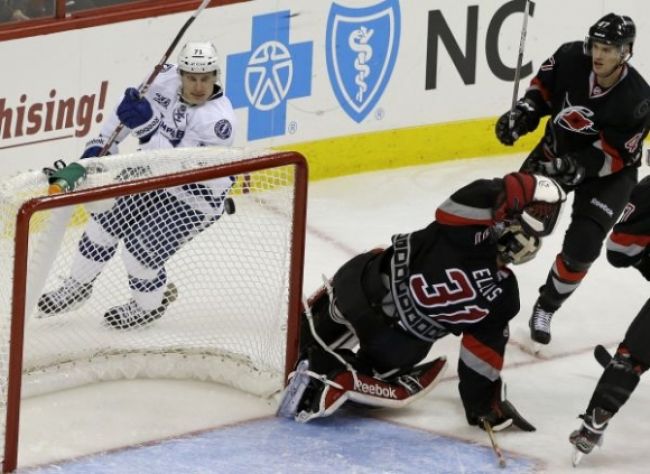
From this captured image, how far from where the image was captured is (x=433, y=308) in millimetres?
5227

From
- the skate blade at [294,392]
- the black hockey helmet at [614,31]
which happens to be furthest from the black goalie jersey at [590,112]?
the skate blade at [294,392]

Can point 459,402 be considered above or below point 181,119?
below

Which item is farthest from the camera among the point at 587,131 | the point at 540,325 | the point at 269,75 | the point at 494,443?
the point at 269,75

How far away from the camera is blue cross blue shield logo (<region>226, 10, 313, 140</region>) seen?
7.07 metres

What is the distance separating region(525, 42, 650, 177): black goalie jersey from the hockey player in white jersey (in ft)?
3.39

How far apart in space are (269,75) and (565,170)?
1.74 meters

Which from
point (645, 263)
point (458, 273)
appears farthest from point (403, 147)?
point (458, 273)

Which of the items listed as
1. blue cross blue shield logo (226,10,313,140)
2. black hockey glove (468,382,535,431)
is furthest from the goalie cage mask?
blue cross blue shield logo (226,10,313,140)

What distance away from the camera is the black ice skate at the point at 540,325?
603 cm

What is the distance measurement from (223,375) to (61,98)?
1577 mm

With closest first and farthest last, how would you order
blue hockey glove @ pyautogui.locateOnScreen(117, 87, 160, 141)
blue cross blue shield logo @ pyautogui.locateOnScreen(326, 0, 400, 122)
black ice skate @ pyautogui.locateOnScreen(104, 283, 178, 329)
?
black ice skate @ pyautogui.locateOnScreen(104, 283, 178, 329) → blue hockey glove @ pyautogui.locateOnScreen(117, 87, 160, 141) → blue cross blue shield logo @ pyautogui.locateOnScreen(326, 0, 400, 122)

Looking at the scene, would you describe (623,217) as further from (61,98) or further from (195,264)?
(61,98)

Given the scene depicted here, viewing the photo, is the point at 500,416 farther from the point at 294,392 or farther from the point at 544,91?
the point at 544,91

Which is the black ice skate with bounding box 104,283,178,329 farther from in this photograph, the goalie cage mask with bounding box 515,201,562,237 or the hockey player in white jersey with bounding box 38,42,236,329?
the goalie cage mask with bounding box 515,201,562,237
